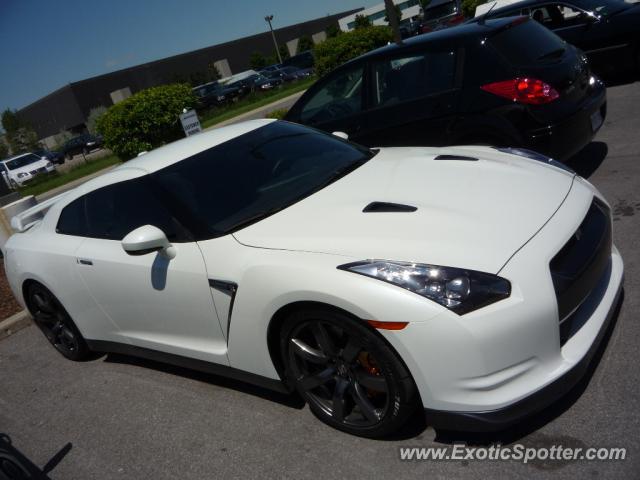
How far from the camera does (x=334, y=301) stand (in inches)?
94.5

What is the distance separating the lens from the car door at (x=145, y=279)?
3.03 meters

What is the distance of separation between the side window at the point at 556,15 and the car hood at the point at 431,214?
21.7ft

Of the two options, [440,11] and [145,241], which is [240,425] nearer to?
[145,241]

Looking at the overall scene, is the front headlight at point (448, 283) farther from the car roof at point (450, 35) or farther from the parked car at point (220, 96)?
the parked car at point (220, 96)

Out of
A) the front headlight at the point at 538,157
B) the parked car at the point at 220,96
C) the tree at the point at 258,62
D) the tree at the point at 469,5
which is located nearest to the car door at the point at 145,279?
the front headlight at the point at 538,157

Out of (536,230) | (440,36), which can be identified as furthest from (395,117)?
(536,230)

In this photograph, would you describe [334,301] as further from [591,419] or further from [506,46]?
[506,46]

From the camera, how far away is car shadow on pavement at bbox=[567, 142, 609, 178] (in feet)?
18.1

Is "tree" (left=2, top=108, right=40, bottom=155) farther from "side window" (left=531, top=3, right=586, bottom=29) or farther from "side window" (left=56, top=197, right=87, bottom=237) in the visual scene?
"side window" (left=56, top=197, right=87, bottom=237)

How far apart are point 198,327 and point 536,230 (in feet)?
5.85

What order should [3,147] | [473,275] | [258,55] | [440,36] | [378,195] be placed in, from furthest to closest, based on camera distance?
[258,55] < [3,147] < [440,36] < [378,195] < [473,275]

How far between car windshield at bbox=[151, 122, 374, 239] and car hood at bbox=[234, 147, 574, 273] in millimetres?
145

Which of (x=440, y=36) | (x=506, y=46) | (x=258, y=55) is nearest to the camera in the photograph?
(x=506, y=46)

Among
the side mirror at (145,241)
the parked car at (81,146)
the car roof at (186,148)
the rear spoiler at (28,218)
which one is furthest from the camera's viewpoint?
the parked car at (81,146)
